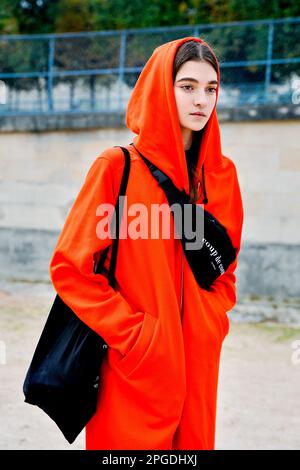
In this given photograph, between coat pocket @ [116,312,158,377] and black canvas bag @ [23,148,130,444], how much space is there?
106mm

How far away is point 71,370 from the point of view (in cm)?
204

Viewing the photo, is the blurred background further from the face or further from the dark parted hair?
the face

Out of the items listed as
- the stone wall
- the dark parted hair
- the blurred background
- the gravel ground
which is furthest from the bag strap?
the stone wall

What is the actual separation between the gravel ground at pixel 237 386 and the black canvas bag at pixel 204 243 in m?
1.97

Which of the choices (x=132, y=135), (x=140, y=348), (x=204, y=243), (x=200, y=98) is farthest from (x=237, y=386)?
(x=132, y=135)

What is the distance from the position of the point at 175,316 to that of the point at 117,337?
0.22 m

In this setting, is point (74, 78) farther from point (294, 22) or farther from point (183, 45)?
point (183, 45)

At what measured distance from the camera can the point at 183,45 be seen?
215cm

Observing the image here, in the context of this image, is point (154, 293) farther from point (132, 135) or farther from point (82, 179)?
point (82, 179)

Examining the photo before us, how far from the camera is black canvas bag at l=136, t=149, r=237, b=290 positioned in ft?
6.91

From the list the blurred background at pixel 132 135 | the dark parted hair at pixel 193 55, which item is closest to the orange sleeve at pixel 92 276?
the dark parted hair at pixel 193 55

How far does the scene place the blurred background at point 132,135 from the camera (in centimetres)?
797

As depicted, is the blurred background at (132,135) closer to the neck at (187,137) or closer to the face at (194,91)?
the neck at (187,137)
